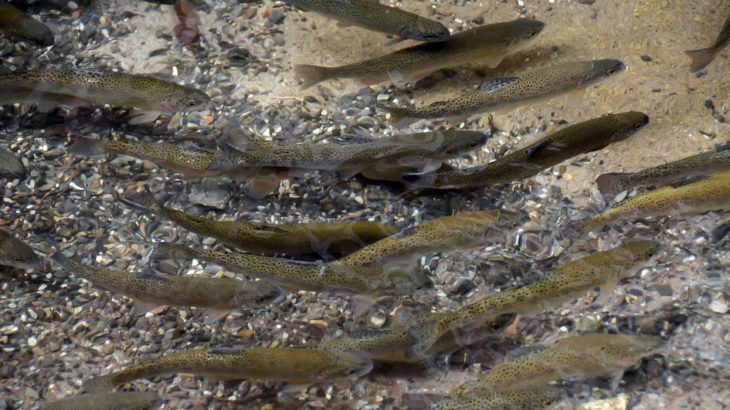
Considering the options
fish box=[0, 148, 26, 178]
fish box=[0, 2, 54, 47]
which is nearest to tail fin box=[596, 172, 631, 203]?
fish box=[0, 148, 26, 178]

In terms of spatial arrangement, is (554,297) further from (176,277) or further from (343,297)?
(176,277)

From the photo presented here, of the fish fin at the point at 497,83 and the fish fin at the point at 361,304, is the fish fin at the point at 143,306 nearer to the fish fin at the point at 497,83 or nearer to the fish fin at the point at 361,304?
the fish fin at the point at 361,304

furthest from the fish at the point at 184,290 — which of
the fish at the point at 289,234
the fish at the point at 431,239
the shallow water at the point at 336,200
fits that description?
the fish at the point at 431,239

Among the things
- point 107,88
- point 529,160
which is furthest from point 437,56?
point 107,88

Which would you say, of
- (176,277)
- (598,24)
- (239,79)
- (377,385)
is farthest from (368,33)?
(377,385)

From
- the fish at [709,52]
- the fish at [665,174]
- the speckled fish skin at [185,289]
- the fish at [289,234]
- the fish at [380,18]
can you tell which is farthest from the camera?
the fish at [380,18]

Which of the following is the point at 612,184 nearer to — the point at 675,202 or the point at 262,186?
the point at 675,202

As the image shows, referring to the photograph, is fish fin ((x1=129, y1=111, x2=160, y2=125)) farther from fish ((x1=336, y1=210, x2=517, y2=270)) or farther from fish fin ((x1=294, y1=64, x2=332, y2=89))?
fish ((x1=336, y1=210, x2=517, y2=270))
